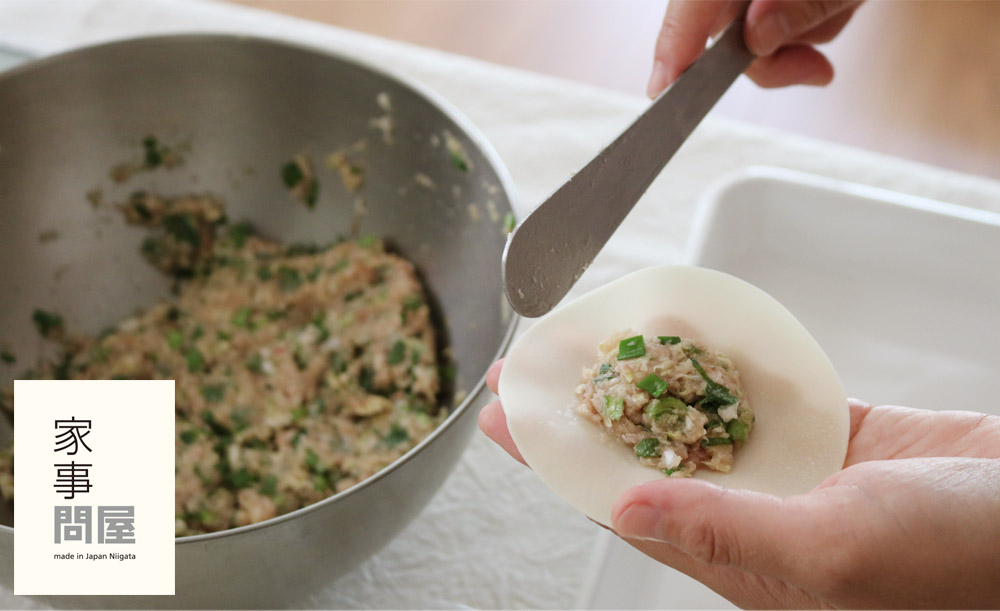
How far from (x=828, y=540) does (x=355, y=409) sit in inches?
28.9

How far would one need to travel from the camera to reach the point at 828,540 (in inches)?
24.9

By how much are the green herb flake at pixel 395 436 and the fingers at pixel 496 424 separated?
0.94 feet

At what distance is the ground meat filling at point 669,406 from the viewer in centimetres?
80

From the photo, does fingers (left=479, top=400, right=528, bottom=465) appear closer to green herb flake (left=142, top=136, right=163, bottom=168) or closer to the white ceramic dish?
the white ceramic dish

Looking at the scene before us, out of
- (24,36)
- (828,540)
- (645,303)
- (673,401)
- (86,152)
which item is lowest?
(828,540)

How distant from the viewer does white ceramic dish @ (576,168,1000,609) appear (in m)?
1.24

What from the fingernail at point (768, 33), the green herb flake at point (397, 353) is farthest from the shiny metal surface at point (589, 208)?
the green herb flake at point (397, 353)

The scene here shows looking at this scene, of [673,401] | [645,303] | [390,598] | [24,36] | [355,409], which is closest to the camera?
[673,401]

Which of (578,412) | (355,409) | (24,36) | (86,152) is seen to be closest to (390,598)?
(355,409)

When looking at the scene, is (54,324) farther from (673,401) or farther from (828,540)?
(828,540)

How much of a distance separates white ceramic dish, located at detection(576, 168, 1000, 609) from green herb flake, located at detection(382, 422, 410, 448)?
523mm

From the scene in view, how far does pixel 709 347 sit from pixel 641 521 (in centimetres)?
30

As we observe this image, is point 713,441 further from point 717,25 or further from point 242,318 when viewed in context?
point 242,318

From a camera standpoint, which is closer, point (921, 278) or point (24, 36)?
point (921, 278)
